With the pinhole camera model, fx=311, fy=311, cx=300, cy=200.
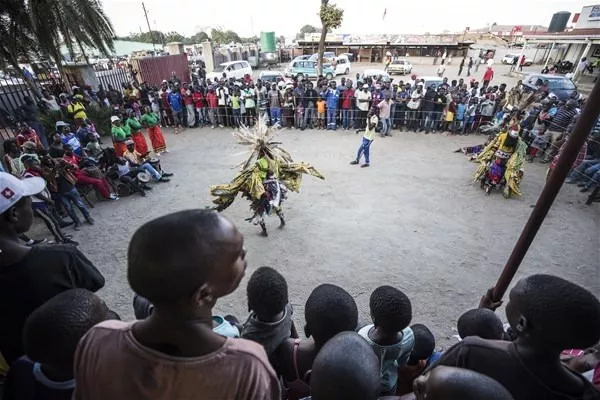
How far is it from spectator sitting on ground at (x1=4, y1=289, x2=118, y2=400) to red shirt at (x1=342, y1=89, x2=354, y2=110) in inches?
458

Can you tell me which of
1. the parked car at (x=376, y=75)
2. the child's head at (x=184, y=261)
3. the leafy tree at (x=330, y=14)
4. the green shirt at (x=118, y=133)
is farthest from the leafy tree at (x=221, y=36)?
the child's head at (x=184, y=261)

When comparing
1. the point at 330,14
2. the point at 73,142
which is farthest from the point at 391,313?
the point at 330,14

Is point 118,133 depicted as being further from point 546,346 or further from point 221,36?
point 221,36

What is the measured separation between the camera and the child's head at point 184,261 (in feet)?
2.94

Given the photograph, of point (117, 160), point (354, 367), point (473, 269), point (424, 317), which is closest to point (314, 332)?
point (354, 367)

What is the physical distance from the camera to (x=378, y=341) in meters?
2.01

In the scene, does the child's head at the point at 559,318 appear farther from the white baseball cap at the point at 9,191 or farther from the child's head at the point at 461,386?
the white baseball cap at the point at 9,191

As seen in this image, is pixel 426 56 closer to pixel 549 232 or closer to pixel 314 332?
pixel 549 232

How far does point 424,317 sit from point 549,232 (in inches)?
143

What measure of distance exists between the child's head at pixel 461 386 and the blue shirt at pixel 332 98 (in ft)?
38.4

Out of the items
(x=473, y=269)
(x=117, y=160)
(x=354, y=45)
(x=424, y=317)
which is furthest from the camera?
(x=354, y=45)

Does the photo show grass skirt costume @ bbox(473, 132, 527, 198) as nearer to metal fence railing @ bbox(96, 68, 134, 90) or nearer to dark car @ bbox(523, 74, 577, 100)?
dark car @ bbox(523, 74, 577, 100)

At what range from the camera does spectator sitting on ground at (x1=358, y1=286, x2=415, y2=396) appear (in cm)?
196

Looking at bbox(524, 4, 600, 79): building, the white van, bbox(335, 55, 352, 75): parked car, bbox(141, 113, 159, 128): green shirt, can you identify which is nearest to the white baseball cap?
bbox(141, 113, 159, 128): green shirt
